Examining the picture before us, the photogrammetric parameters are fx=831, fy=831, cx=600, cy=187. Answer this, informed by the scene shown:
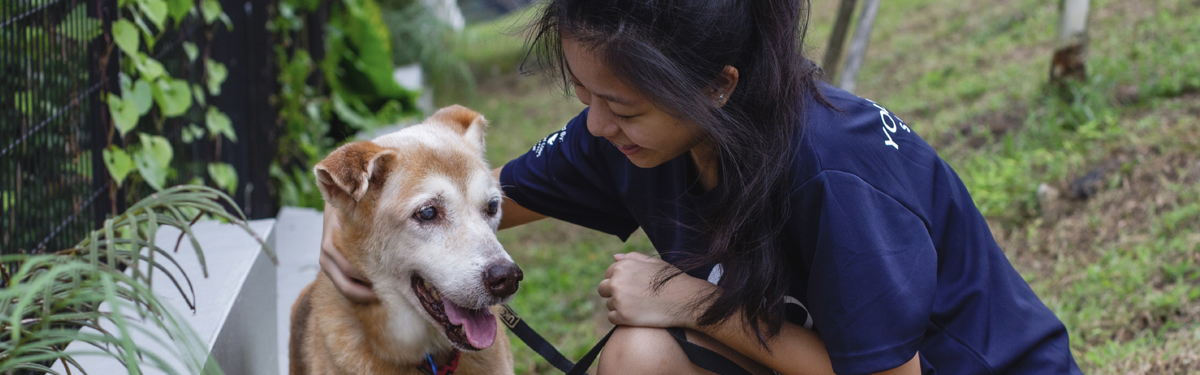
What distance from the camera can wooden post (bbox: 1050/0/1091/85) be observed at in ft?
15.9

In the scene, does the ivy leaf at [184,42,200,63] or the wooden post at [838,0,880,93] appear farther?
the wooden post at [838,0,880,93]

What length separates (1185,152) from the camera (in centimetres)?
399

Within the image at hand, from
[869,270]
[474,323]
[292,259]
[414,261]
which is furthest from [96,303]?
[292,259]

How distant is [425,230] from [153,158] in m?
1.43

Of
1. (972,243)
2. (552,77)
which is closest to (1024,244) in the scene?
(972,243)

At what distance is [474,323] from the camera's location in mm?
2281

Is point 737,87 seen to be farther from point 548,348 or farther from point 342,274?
point 342,274

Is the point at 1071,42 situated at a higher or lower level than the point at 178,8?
lower

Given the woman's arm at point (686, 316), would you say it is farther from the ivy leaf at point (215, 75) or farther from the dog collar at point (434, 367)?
the ivy leaf at point (215, 75)

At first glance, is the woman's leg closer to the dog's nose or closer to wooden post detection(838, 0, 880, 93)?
the dog's nose

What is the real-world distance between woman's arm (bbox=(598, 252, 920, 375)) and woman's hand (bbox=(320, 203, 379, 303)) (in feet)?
2.30

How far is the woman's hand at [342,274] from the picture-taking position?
2.33m

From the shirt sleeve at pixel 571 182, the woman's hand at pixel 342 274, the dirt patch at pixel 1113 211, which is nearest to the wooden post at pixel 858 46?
the dirt patch at pixel 1113 211

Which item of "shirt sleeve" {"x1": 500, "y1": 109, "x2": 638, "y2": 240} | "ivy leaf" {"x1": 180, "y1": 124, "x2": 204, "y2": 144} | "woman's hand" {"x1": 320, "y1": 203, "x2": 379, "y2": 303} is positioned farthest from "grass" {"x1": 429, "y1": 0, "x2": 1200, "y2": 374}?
"ivy leaf" {"x1": 180, "y1": 124, "x2": 204, "y2": 144}
